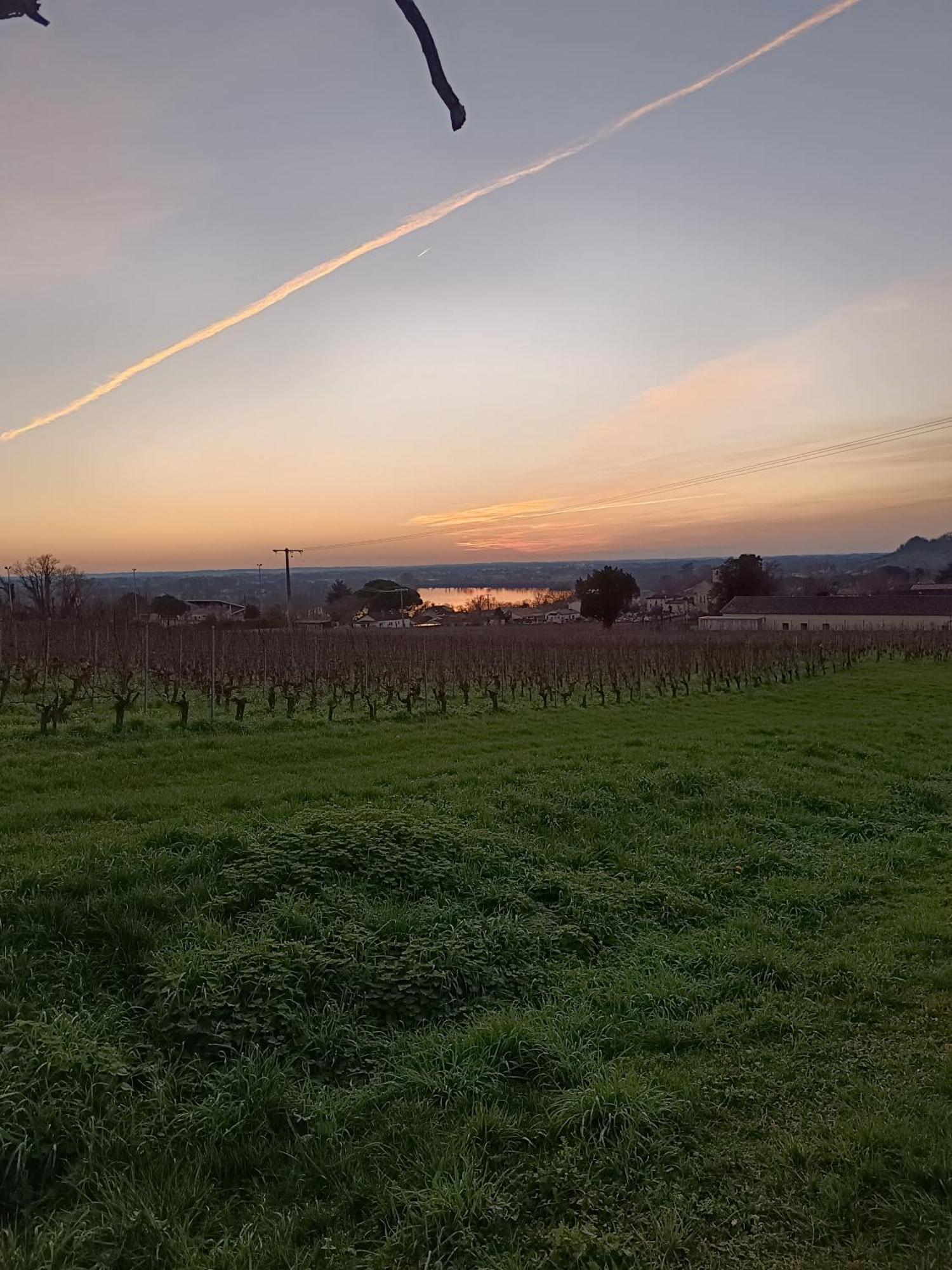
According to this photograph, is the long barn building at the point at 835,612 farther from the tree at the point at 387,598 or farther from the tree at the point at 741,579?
the tree at the point at 387,598

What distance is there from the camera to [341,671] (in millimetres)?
19797

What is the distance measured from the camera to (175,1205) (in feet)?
9.31

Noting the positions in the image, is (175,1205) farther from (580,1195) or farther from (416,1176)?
(580,1195)

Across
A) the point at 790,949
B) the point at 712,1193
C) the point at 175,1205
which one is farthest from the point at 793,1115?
the point at 175,1205

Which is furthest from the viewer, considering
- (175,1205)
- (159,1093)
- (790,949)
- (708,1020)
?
(790,949)

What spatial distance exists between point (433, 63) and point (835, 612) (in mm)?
58308

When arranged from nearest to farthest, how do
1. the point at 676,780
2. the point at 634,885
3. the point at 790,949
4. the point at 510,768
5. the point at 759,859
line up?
the point at 790,949 → the point at 634,885 → the point at 759,859 → the point at 676,780 → the point at 510,768

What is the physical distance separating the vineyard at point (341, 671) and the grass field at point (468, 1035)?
7160mm

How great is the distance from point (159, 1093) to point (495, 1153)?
4.57 ft

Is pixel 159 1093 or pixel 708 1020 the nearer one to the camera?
Answer: pixel 159 1093

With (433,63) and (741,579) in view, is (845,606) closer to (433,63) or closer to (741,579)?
(741,579)

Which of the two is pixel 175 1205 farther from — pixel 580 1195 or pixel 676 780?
pixel 676 780

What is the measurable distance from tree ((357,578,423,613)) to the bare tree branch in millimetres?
Result: 61104

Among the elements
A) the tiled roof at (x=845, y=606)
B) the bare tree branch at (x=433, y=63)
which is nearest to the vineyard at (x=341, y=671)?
the bare tree branch at (x=433, y=63)
